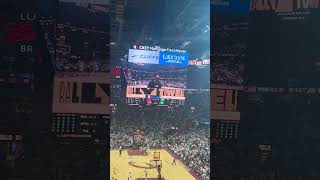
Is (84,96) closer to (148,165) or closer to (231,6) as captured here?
(231,6)

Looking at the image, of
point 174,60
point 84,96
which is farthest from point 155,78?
point 84,96

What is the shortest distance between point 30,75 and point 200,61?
269 centimetres

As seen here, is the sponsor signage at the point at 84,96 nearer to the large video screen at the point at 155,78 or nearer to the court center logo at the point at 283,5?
the court center logo at the point at 283,5

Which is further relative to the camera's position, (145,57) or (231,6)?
(145,57)

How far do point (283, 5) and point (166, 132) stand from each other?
9.37 feet

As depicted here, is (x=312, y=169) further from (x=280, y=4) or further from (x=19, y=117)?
(x=19, y=117)

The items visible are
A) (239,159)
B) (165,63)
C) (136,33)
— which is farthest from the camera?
(165,63)

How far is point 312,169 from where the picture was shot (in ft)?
6.57

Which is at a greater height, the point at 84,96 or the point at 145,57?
the point at 145,57

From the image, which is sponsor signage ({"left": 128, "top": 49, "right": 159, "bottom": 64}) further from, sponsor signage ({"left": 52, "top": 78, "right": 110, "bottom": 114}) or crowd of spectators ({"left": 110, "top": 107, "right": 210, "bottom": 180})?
sponsor signage ({"left": 52, "top": 78, "right": 110, "bottom": 114})

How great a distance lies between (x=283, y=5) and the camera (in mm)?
2031

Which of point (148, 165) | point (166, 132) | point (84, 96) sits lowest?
point (148, 165)

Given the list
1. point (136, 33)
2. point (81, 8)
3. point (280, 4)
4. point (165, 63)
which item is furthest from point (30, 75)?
point (165, 63)

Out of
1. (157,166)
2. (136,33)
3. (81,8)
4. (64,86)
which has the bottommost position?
(157,166)
